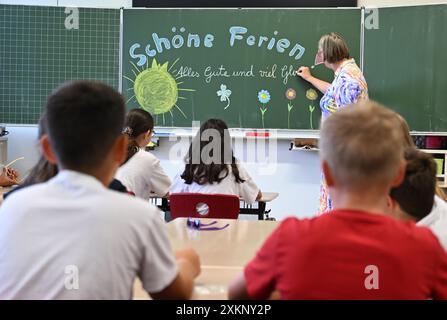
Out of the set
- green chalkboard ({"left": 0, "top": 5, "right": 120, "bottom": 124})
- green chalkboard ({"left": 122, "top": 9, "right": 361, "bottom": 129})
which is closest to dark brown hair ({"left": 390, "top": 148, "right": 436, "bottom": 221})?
green chalkboard ({"left": 122, "top": 9, "right": 361, "bottom": 129})

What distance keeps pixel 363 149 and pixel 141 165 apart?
2120 millimetres

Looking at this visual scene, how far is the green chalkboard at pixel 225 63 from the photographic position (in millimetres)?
4621

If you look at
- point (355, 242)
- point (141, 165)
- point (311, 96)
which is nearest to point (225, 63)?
point (311, 96)

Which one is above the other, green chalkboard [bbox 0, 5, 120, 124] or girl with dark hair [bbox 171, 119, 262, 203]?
green chalkboard [bbox 0, 5, 120, 124]

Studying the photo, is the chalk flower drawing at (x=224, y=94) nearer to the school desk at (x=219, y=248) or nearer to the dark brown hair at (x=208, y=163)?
the dark brown hair at (x=208, y=163)

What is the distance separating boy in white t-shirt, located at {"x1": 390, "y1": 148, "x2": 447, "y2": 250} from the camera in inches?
59.6

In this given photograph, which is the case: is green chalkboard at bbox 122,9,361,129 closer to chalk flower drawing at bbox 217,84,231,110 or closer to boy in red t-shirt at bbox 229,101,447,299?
chalk flower drawing at bbox 217,84,231,110

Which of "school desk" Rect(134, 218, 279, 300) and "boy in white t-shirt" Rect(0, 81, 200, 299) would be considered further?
"school desk" Rect(134, 218, 279, 300)

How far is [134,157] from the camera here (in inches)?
119

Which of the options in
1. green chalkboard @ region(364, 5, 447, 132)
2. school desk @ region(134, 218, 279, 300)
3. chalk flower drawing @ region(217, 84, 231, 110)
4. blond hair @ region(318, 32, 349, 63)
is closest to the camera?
school desk @ region(134, 218, 279, 300)

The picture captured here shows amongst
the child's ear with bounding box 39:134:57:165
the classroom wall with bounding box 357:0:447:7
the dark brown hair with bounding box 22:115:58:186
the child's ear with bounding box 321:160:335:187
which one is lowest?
the dark brown hair with bounding box 22:115:58:186

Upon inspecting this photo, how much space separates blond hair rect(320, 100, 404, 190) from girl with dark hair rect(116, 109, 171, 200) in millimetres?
1993

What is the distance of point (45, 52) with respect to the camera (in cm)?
483
